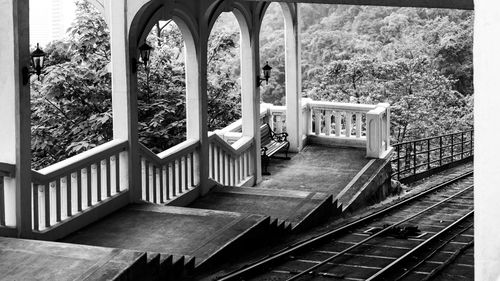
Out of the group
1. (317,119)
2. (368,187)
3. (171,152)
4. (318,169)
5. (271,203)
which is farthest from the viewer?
(317,119)

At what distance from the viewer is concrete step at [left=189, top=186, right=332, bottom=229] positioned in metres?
14.4

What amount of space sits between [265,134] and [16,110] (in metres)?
10.2

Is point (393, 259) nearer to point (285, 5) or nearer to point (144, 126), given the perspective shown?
point (144, 126)

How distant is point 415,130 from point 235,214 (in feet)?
64.3

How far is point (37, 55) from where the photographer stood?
11227 millimetres

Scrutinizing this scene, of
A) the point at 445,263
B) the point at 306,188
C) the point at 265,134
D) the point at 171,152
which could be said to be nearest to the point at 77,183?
the point at 171,152

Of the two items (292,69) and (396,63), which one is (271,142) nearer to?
(292,69)

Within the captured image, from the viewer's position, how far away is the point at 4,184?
439 inches

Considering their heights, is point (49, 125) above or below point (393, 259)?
above

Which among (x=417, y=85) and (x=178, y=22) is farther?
(x=417, y=85)

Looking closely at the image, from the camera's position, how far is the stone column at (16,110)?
11.0 m
